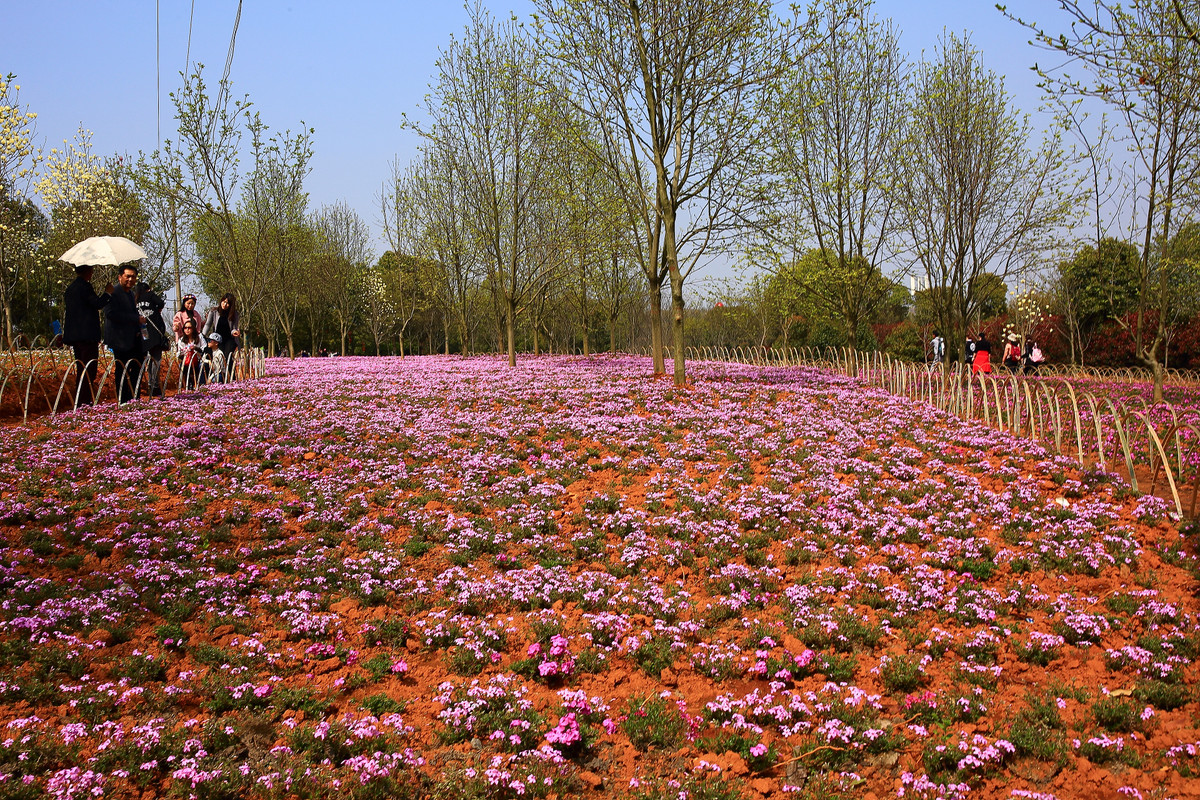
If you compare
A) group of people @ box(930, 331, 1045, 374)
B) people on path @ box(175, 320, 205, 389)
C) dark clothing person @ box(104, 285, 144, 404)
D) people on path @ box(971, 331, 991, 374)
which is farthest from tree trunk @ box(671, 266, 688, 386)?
dark clothing person @ box(104, 285, 144, 404)

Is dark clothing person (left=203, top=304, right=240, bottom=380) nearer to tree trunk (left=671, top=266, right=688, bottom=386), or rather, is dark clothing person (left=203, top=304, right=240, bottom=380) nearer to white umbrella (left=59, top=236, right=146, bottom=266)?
white umbrella (left=59, top=236, right=146, bottom=266)

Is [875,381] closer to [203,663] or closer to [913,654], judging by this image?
[913,654]

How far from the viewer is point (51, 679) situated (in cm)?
477

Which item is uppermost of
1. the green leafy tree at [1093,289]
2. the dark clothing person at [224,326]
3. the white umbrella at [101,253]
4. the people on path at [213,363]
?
the green leafy tree at [1093,289]

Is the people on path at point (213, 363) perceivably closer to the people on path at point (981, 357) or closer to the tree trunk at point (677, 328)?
the tree trunk at point (677, 328)

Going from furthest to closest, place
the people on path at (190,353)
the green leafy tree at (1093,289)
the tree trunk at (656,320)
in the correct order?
the green leafy tree at (1093,289)
the tree trunk at (656,320)
the people on path at (190,353)

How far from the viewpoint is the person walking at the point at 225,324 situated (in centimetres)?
1689

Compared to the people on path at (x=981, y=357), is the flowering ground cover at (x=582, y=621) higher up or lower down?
lower down

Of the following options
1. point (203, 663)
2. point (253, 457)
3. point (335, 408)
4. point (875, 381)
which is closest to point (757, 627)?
point (203, 663)

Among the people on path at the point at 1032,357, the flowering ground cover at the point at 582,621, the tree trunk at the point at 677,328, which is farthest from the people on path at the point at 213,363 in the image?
the people on path at the point at 1032,357

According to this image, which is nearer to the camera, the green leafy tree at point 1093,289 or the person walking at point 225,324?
the person walking at point 225,324

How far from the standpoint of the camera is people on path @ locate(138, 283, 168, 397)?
13812 millimetres

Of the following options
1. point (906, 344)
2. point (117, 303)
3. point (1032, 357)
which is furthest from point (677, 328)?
point (906, 344)

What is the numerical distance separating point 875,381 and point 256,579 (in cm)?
1679
